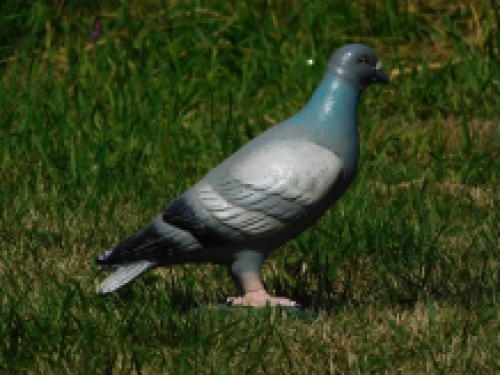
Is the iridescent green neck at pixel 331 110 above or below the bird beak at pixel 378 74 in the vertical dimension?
below

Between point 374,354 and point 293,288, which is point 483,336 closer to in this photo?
point 374,354

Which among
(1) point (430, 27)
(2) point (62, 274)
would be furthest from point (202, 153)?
(1) point (430, 27)

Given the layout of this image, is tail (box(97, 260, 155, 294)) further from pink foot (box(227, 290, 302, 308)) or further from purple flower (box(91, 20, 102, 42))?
purple flower (box(91, 20, 102, 42))

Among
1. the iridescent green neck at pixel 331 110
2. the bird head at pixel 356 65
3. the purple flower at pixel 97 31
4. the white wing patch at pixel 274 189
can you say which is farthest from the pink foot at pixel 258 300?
the purple flower at pixel 97 31

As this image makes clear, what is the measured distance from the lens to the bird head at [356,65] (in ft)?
11.1

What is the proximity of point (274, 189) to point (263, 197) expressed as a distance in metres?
0.04

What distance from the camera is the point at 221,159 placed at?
16.9 ft

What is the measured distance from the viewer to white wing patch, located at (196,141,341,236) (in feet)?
10.4

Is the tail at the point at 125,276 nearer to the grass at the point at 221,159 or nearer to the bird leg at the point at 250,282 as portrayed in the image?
the grass at the point at 221,159

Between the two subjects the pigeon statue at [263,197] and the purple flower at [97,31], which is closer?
the pigeon statue at [263,197]

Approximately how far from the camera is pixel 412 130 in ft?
18.3

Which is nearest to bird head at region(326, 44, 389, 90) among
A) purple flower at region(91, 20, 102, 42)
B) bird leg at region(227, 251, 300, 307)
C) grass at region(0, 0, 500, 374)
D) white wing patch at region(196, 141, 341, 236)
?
white wing patch at region(196, 141, 341, 236)

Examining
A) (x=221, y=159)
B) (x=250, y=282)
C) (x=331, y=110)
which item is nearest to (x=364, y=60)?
(x=331, y=110)

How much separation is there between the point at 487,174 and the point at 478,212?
503mm
